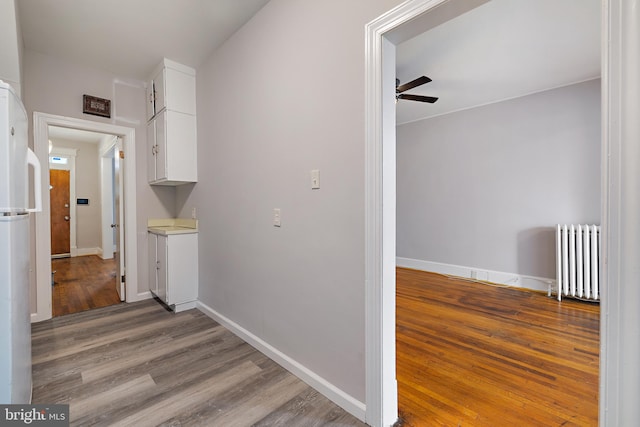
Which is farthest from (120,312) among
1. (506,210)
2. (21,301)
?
(506,210)

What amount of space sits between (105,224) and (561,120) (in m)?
8.17

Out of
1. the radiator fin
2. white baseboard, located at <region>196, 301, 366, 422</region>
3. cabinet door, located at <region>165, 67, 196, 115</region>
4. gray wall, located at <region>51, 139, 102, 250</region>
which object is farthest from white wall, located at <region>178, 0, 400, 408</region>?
gray wall, located at <region>51, 139, 102, 250</region>

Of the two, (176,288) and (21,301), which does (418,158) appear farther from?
(21,301)

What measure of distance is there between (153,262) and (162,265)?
0.34m

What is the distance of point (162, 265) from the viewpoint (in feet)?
9.96

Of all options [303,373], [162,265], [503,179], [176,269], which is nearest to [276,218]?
[303,373]

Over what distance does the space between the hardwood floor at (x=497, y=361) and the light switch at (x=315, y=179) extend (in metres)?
1.37

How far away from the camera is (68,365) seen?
2008 millimetres

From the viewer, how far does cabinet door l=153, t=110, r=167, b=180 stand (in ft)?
9.65

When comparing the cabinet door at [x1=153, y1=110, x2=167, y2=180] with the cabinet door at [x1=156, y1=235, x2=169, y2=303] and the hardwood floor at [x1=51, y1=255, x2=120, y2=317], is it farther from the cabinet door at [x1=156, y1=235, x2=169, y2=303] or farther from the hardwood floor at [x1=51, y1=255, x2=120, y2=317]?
the hardwood floor at [x1=51, y1=255, x2=120, y2=317]

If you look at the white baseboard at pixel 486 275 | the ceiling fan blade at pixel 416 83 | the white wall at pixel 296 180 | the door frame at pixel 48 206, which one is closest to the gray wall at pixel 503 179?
the white baseboard at pixel 486 275

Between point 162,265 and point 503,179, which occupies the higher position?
point 503,179

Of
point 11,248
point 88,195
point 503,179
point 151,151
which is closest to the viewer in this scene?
point 11,248

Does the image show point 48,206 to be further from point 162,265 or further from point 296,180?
point 296,180
